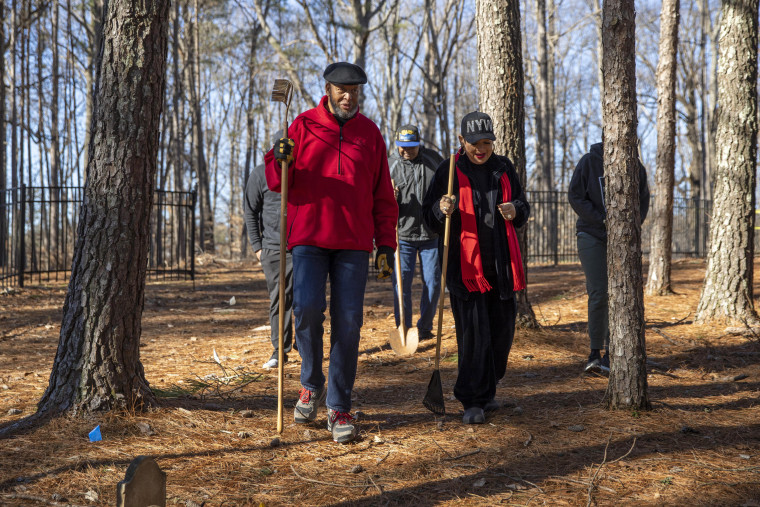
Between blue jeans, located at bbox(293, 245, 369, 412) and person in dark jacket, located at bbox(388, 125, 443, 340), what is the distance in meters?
2.99

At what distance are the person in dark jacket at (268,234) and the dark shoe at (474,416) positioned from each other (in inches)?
81.5

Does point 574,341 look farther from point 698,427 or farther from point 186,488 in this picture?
point 186,488

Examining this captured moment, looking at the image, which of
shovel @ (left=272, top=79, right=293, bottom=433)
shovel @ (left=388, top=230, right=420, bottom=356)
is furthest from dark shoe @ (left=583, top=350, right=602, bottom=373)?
shovel @ (left=272, top=79, right=293, bottom=433)

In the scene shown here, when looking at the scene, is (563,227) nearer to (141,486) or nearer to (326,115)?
(326,115)

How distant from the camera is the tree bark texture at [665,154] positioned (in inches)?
389

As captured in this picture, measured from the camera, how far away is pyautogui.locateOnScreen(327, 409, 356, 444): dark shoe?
12.8 feet

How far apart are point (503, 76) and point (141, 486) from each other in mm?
5637

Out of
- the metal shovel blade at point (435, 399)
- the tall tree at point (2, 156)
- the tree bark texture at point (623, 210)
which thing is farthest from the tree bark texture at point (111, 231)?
the tall tree at point (2, 156)

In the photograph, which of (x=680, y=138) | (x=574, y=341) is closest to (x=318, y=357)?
(x=574, y=341)

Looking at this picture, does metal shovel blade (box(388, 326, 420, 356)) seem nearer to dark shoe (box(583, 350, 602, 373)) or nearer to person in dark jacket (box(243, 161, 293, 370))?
person in dark jacket (box(243, 161, 293, 370))

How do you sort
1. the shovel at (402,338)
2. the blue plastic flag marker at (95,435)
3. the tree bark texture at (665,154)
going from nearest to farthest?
the blue plastic flag marker at (95,435) < the shovel at (402,338) < the tree bark texture at (665,154)

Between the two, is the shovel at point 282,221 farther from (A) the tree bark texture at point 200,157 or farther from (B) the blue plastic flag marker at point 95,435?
(A) the tree bark texture at point 200,157

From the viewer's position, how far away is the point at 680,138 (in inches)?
1526

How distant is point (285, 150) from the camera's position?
12.5 ft
